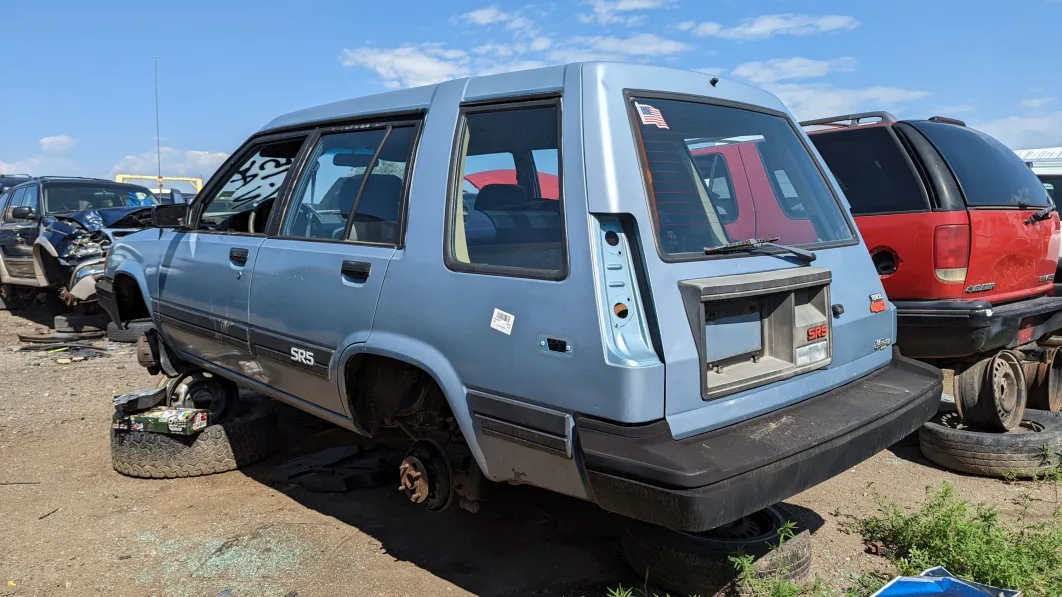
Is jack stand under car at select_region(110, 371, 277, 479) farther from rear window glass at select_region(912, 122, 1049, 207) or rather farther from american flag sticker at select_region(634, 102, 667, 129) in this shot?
rear window glass at select_region(912, 122, 1049, 207)

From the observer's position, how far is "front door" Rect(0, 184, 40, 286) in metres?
10.2

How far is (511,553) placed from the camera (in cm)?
355

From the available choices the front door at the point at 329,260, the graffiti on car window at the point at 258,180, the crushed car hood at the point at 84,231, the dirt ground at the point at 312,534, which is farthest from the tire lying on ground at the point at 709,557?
the crushed car hood at the point at 84,231

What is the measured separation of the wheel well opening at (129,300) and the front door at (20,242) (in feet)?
19.9

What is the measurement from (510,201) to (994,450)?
3.32m

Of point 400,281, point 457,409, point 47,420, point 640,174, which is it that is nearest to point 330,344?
point 400,281

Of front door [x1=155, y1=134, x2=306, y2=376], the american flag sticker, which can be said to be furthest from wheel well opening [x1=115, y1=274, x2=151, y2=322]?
the american flag sticker

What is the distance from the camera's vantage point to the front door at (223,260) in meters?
3.92

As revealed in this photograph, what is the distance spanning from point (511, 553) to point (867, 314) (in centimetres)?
193

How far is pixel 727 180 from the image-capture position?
3.43m

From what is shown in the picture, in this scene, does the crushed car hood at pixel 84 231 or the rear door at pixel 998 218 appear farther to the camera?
the crushed car hood at pixel 84 231

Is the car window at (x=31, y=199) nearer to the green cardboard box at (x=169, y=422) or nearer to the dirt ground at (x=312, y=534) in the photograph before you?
the dirt ground at (x=312, y=534)

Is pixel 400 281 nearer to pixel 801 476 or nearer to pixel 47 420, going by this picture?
pixel 801 476

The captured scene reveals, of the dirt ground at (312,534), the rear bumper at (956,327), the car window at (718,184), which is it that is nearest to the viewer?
the car window at (718,184)
